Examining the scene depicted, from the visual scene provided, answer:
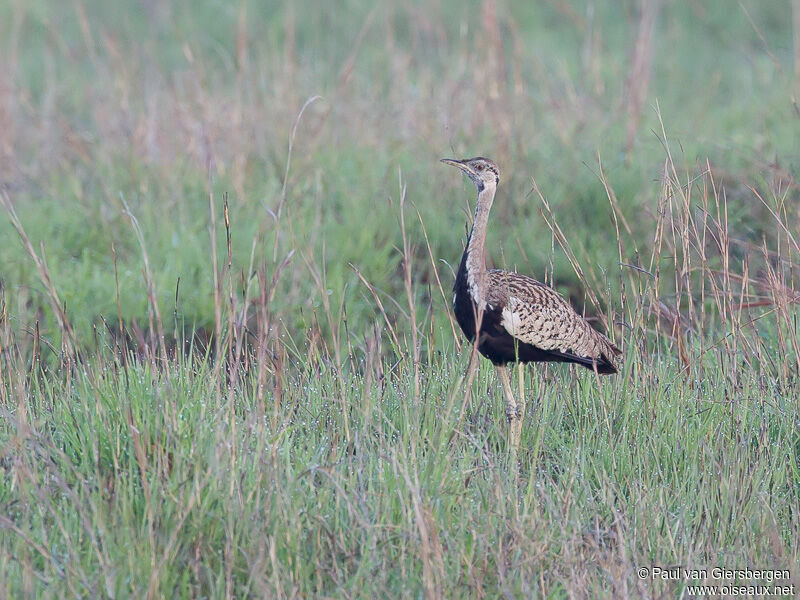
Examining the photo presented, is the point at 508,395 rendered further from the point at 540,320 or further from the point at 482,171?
the point at 482,171

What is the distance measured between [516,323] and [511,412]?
0.35 meters

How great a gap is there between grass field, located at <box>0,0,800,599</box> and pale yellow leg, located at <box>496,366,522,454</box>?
60 millimetres

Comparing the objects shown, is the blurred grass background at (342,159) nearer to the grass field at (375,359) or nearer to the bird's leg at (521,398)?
the grass field at (375,359)

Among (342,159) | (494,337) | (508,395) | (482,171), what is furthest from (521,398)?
(342,159)

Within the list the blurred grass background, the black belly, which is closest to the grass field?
the blurred grass background

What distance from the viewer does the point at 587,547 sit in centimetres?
277

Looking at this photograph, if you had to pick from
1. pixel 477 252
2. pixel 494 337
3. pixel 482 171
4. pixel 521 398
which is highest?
pixel 482 171

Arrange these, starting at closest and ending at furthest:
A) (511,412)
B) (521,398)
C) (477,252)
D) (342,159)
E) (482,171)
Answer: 1. (511,412)
2. (521,398)
3. (477,252)
4. (482,171)
5. (342,159)

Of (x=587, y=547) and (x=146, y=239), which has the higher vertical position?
(x=587, y=547)

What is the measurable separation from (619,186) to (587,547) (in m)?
3.56

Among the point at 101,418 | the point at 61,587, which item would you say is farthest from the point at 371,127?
the point at 61,587

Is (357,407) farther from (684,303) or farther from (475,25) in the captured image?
(475,25)

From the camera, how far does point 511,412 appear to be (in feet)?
11.3

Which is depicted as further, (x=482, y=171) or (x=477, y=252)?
(x=482, y=171)
